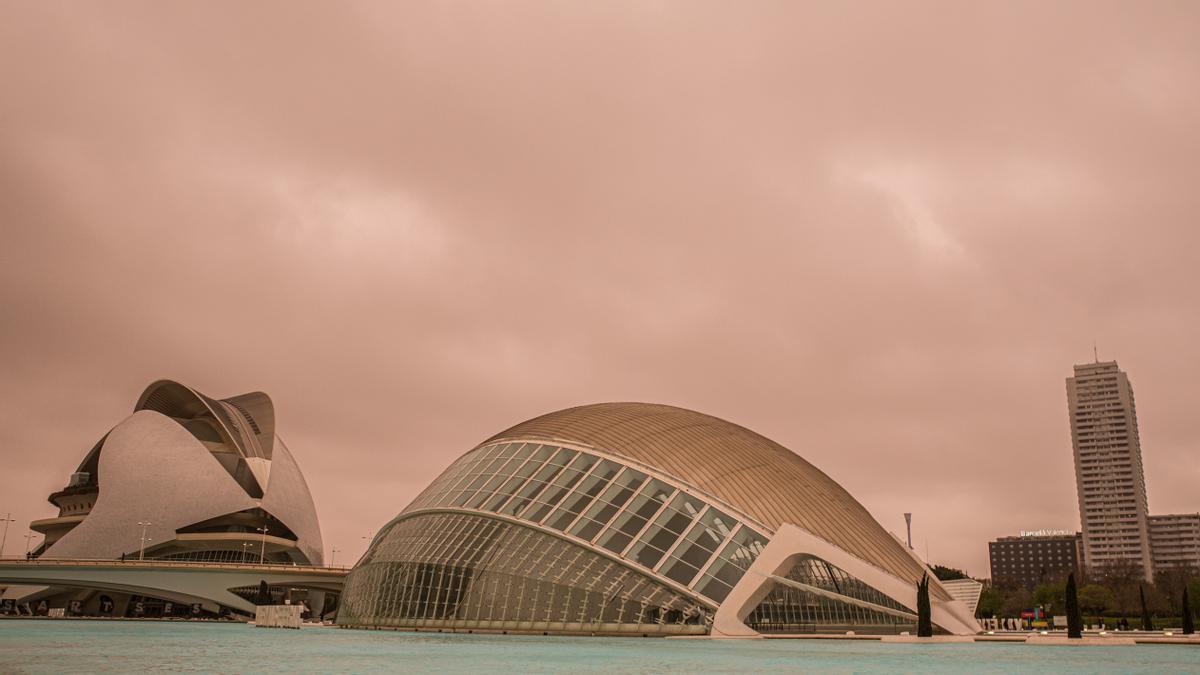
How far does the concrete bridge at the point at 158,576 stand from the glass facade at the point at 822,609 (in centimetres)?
6300

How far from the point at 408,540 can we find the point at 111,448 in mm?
74931

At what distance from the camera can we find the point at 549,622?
3416cm

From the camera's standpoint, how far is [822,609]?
A: 34625 millimetres

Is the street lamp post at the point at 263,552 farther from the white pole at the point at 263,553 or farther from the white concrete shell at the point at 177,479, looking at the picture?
the white concrete shell at the point at 177,479

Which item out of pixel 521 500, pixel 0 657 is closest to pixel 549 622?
pixel 521 500

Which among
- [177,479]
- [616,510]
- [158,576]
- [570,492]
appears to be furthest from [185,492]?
[616,510]

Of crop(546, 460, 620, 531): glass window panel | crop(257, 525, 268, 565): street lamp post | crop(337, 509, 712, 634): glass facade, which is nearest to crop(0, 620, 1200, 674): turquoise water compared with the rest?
crop(337, 509, 712, 634): glass facade

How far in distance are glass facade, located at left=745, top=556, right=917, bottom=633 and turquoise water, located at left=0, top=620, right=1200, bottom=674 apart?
3.70m

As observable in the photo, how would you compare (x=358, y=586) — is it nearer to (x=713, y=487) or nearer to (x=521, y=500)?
(x=521, y=500)

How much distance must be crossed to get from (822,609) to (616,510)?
8.59m

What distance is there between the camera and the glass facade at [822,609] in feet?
112

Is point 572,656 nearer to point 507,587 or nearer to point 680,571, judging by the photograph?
point 680,571

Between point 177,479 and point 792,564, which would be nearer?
point 792,564

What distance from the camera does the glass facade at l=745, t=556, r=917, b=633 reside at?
34.2m
